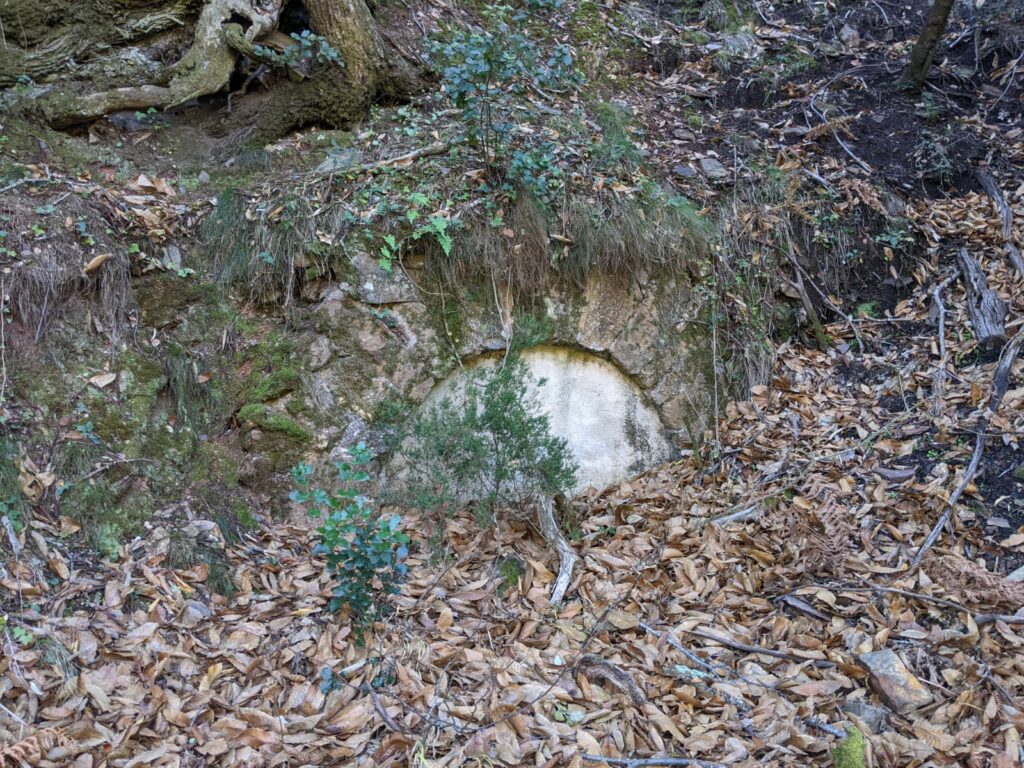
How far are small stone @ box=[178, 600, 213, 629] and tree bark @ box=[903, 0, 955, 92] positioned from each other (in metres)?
7.13

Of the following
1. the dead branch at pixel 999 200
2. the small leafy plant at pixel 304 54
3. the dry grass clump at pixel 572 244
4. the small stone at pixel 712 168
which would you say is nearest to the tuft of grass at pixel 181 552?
the dry grass clump at pixel 572 244

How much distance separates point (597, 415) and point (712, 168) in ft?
7.74

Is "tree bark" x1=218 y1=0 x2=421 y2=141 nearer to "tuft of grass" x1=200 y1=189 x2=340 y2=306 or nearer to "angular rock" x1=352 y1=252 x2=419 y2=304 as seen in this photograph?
"tuft of grass" x1=200 y1=189 x2=340 y2=306

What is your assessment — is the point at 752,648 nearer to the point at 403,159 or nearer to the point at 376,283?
the point at 376,283

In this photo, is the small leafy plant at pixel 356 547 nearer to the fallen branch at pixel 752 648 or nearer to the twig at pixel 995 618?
the fallen branch at pixel 752 648

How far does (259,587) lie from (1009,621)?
3588 millimetres

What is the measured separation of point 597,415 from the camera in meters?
5.43

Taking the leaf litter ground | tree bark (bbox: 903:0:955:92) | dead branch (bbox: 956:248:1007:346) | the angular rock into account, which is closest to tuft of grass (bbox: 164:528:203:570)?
the leaf litter ground

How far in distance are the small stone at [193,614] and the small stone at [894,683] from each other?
3.05 meters

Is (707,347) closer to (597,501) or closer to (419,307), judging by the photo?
(597,501)

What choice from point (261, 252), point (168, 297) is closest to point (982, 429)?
point (261, 252)

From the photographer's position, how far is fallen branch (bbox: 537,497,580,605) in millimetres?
4125

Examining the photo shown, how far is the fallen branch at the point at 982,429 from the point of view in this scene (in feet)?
13.2

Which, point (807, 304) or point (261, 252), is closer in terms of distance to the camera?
point (261, 252)
